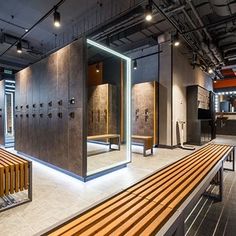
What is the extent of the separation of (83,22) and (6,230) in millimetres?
5609

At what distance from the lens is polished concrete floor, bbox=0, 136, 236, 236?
2.11m

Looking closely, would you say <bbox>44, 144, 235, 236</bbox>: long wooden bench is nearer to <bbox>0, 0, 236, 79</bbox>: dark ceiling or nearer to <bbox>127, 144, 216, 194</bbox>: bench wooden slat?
<bbox>127, 144, 216, 194</bbox>: bench wooden slat

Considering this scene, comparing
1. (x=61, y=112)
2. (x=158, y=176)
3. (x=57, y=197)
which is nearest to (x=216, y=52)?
(x=61, y=112)

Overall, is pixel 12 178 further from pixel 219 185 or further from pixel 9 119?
pixel 9 119

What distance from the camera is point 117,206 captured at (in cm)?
131

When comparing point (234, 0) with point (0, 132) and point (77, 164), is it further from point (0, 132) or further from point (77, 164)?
point (0, 132)

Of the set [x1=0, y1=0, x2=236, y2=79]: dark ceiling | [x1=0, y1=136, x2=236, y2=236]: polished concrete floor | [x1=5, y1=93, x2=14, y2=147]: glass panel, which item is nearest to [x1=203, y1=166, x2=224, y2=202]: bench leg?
[x1=0, y1=136, x2=236, y2=236]: polished concrete floor

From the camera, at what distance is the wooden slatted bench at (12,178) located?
246 centimetres

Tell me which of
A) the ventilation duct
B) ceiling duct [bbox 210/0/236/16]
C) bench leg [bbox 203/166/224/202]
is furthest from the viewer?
the ventilation duct

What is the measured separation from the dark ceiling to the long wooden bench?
11.8 ft

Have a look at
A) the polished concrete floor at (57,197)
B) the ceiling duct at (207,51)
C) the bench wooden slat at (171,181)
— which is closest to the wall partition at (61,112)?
the polished concrete floor at (57,197)

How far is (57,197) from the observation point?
283cm

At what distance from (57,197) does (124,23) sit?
478 centimetres

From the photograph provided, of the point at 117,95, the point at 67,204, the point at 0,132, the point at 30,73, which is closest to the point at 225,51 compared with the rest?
the point at 117,95
